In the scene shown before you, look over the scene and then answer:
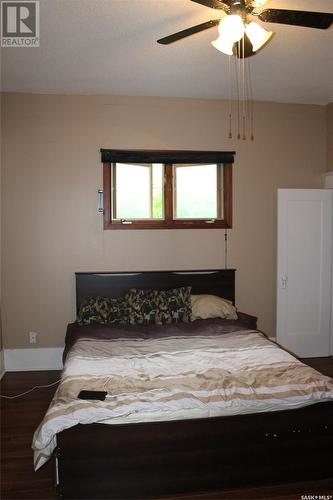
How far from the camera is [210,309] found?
385 cm

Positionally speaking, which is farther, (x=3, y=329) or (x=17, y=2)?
(x=3, y=329)

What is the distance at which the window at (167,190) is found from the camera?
4246mm

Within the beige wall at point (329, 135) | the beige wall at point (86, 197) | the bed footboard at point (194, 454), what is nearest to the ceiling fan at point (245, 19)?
the beige wall at point (86, 197)

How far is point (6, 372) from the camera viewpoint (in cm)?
406

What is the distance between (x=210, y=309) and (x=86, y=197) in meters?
1.83

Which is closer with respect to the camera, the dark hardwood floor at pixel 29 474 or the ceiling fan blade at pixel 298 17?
the ceiling fan blade at pixel 298 17

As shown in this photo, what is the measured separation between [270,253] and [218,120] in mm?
1692

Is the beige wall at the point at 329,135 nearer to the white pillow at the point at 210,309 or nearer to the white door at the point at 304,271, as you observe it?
the white door at the point at 304,271

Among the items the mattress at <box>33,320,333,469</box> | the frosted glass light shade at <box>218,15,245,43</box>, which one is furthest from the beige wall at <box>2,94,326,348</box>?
the frosted glass light shade at <box>218,15,245,43</box>

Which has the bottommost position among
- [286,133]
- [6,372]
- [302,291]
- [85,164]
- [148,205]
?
[6,372]

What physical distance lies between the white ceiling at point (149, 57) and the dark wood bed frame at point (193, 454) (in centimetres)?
266

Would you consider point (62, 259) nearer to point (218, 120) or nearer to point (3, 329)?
point (3, 329)

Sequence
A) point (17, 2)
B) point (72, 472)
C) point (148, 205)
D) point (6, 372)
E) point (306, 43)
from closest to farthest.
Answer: point (72, 472), point (17, 2), point (306, 43), point (6, 372), point (148, 205)

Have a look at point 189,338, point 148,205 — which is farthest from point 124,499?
point 148,205
